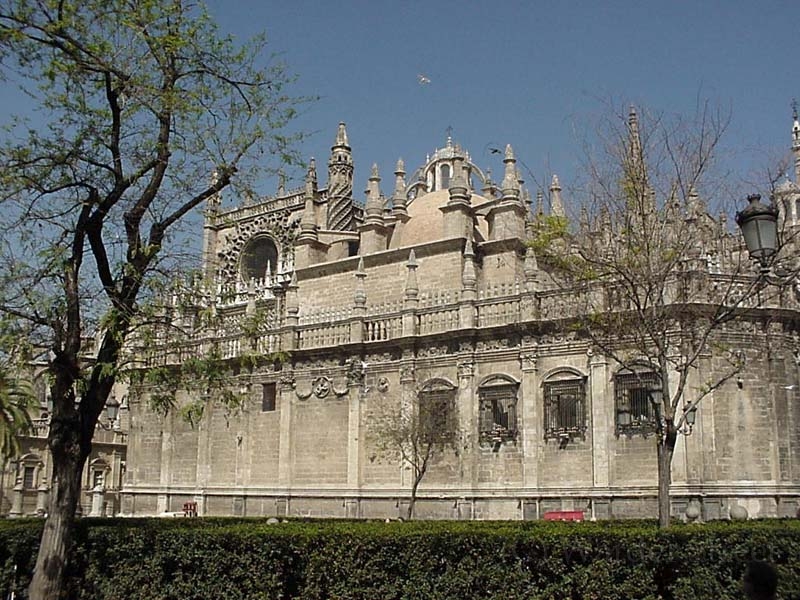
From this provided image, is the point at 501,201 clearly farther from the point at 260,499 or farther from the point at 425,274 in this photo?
the point at 260,499

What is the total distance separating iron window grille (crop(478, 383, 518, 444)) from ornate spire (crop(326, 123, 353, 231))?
80.0ft

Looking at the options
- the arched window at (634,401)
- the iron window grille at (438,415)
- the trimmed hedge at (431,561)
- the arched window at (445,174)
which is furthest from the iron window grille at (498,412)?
the arched window at (445,174)

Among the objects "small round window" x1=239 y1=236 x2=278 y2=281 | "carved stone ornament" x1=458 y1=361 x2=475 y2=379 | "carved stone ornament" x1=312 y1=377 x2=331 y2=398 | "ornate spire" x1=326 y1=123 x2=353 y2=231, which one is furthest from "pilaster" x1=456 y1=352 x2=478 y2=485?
"small round window" x1=239 y1=236 x2=278 y2=281

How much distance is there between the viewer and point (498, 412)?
960 inches

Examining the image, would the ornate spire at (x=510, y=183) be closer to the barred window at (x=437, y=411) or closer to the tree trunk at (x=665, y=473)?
the barred window at (x=437, y=411)

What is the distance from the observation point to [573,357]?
2330 cm

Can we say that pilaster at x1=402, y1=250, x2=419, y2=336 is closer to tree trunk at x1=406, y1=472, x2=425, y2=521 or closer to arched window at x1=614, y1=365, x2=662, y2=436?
tree trunk at x1=406, y1=472, x2=425, y2=521

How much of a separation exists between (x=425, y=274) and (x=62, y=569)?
2079 centimetres

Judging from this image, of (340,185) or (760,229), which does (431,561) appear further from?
(340,185)

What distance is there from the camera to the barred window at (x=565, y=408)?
75.0 feet

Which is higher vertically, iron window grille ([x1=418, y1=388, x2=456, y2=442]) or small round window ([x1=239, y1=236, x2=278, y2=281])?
small round window ([x1=239, y1=236, x2=278, y2=281])

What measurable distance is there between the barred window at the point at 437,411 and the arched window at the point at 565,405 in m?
2.98

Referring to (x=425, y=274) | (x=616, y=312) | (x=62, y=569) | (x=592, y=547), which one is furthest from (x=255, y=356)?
(x=425, y=274)

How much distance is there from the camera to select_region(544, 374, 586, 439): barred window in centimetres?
2288
